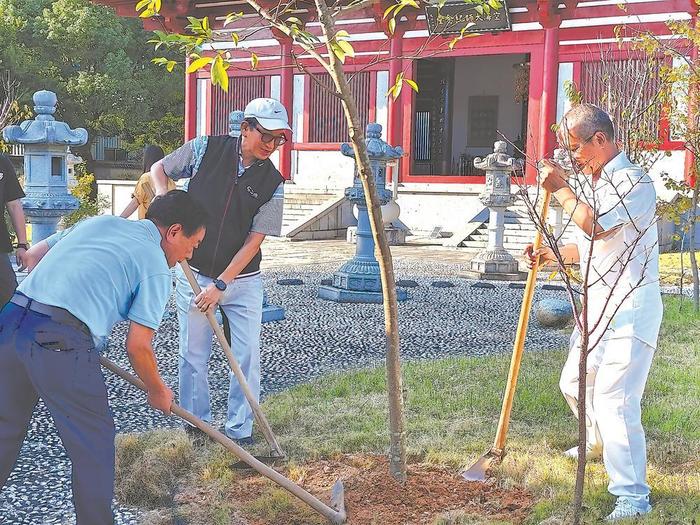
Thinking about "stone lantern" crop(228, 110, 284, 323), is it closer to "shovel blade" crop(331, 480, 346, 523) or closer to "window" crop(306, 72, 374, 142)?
"shovel blade" crop(331, 480, 346, 523)

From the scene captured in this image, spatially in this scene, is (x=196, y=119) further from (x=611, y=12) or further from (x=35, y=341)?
(x=35, y=341)

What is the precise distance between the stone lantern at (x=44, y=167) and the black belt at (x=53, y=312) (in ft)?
12.8

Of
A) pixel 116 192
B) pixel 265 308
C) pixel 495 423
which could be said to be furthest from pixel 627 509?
pixel 116 192

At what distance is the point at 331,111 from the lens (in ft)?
60.8

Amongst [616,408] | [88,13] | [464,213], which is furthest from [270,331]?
[88,13]

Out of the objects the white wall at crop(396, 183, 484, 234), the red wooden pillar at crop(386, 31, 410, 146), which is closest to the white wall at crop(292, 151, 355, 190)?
the red wooden pillar at crop(386, 31, 410, 146)

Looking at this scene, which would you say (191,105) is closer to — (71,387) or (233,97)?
(233,97)

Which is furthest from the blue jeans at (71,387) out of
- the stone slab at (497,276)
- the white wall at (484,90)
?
the white wall at (484,90)

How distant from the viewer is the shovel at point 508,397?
11.7 feet

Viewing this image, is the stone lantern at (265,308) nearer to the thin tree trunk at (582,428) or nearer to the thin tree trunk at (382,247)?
the thin tree trunk at (382,247)

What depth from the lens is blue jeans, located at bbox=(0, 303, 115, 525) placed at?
104 inches

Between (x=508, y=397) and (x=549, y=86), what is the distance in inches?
520

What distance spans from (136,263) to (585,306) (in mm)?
1572

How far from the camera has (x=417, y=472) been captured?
3957 millimetres
